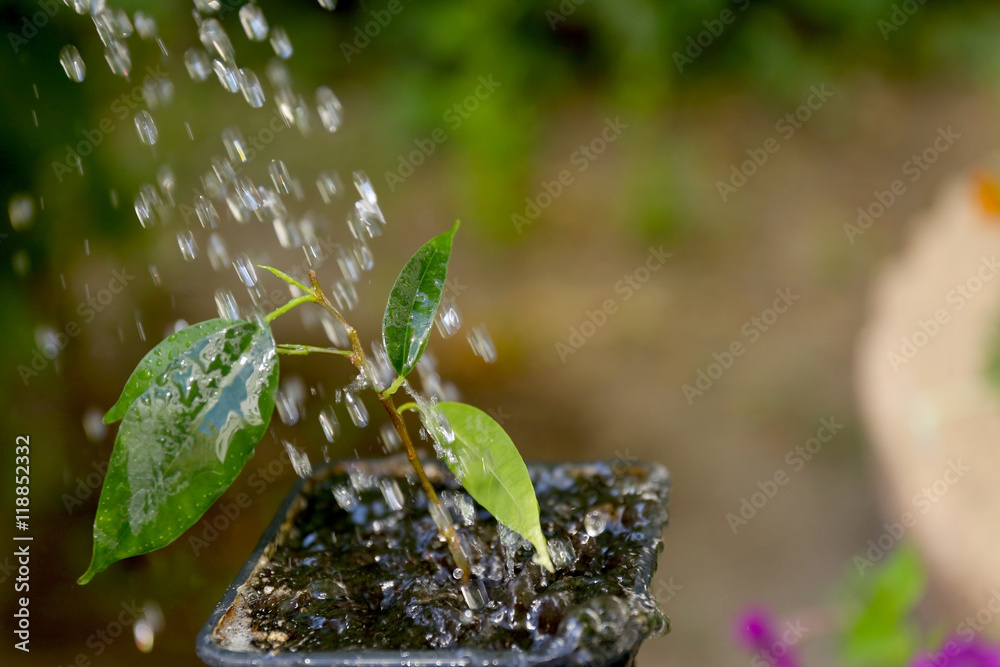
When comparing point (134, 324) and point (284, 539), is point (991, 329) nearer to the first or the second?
point (284, 539)

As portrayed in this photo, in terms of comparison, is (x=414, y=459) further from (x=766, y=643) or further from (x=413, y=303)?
(x=766, y=643)

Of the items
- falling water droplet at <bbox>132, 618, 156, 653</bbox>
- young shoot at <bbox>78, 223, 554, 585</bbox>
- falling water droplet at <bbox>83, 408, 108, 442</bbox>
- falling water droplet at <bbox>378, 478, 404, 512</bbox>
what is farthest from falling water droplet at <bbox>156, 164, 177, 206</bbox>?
young shoot at <bbox>78, 223, 554, 585</bbox>

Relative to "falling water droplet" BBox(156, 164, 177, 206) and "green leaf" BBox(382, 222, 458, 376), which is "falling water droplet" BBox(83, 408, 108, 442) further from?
"green leaf" BBox(382, 222, 458, 376)

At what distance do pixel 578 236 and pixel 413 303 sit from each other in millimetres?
2070

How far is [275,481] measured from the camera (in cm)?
201

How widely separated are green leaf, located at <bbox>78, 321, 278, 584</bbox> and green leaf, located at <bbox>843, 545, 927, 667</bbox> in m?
0.70

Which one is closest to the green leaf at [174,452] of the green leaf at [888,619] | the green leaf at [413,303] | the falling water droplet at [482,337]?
the green leaf at [413,303]

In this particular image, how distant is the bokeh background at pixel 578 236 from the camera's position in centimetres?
182

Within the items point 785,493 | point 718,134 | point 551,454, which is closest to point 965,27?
point 718,134

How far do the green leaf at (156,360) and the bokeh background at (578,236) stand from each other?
137 cm

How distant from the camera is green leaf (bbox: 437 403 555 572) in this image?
0.54 meters

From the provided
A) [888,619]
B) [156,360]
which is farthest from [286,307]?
[888,619]

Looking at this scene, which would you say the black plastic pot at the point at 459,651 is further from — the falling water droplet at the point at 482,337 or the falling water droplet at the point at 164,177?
the falling water droplet at the point at 164,177

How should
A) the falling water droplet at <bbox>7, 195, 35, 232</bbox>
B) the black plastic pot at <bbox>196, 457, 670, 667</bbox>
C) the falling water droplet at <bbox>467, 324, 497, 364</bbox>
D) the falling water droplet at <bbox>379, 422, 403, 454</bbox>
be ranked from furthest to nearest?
the falling water droplet at <bbox>467, 324, 497, 364</bbox> < the falling water droplet at <bbox>7, 195, 35, 232</bbox> < the falling water droplet at <bbox>379, 422, 403, 454</bbox> < the black plastic pot at <bbox>196, 457, 670, 667</bbox>
